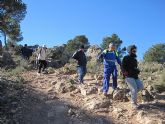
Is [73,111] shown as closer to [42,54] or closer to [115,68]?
[115,68]

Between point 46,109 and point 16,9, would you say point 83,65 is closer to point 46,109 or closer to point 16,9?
point 46,109

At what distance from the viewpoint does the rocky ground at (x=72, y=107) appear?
1209cm

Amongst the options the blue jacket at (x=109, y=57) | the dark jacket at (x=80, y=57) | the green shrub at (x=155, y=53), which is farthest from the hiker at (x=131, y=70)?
the green shrub at (x=155, y=53)

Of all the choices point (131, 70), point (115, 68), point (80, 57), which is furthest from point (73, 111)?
point (80, 57)

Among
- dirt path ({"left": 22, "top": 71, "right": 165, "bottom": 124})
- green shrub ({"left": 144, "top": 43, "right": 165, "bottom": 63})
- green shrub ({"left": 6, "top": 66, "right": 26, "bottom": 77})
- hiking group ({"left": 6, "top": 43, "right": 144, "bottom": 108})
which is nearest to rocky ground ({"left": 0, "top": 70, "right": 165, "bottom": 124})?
dirt path ({"left": 22, "top": 71, "right": 165, "bottom": 124})

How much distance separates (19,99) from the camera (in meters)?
13.3

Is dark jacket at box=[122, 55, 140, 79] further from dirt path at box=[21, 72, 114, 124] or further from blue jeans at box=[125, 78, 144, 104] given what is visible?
dirt path at box=[21, 72, 114, 124]

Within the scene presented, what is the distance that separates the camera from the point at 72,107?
43.2ft

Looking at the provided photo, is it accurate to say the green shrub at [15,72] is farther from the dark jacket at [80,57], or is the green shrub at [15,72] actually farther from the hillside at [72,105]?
the dark jacket at [80,57]

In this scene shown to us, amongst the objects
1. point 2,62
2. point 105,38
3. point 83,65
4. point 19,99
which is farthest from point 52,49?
point 105,38

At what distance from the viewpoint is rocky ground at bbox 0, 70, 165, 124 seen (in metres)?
12.1

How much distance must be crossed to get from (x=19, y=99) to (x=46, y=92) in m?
1.91

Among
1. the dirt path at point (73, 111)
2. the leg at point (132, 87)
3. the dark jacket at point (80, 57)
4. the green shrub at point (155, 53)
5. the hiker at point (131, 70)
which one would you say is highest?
the green shrub at point (155, 53)

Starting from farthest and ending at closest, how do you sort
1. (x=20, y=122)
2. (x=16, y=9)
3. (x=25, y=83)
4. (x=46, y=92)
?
(x=16, y=9)
(x=25, y=83)
(x=46, y=92)
(x=20, y=122)
